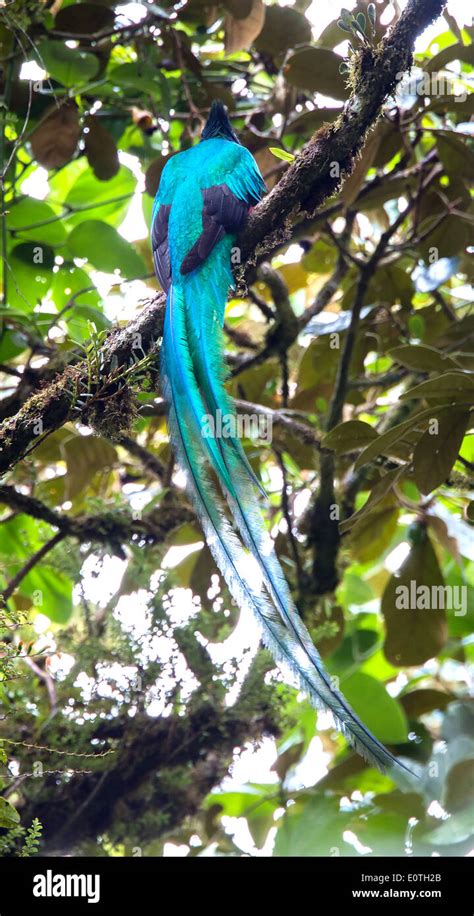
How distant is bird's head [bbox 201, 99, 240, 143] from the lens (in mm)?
2525

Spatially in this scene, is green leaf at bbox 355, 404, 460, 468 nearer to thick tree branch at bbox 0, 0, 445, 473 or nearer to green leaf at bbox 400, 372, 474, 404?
green leaf at bbox 400, 372, 474, 404

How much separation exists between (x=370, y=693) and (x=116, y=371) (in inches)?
47.7

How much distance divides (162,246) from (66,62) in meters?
0.74

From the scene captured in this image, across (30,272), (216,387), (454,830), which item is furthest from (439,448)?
(30,272)

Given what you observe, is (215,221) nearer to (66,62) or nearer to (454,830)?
(66,62)

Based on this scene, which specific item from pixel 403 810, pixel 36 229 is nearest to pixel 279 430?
pixel 36 229

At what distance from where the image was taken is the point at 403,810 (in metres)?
2.39

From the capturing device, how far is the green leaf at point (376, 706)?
2.41 m

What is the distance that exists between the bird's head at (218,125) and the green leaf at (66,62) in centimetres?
36

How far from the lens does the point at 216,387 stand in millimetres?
1851

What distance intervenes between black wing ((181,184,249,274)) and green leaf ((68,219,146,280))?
0.44 m

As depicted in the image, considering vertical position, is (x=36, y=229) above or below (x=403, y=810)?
above

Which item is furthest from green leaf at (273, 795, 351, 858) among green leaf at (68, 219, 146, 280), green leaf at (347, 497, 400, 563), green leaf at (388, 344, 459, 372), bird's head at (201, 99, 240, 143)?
bird's head at (201, 99, 240, 143)
